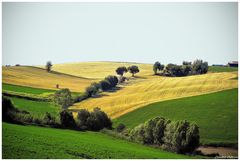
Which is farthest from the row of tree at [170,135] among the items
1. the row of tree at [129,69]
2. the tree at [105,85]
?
the row of tree at [129,69]

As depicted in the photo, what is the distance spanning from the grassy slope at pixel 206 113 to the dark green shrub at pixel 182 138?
3391mm

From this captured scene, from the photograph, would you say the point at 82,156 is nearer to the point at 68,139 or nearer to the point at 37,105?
the point at 68,139

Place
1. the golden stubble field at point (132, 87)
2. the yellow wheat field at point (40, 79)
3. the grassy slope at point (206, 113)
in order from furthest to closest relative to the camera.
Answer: the yellow wheat field at point (40, 79), the golden stubble field at point (132, 87), the grassy slope at point (206, 113)

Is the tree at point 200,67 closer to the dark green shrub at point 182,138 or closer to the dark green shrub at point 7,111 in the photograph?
the dark green shrub at point 182,138

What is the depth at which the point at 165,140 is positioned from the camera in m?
34.1

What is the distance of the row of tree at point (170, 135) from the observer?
108 feet

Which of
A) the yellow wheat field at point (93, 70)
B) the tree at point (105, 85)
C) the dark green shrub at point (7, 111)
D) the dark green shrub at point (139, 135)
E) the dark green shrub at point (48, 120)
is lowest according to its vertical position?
the dark green shrub at point (139, 135)

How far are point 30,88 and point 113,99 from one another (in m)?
18.9

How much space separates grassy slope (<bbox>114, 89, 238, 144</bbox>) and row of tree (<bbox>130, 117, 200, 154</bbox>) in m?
3.57

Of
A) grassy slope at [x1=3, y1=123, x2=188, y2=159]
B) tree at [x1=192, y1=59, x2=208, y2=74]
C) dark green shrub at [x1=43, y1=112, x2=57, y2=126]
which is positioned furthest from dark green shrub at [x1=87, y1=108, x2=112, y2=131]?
tree at [x1=192, y1=59, x2=208, y2=74]

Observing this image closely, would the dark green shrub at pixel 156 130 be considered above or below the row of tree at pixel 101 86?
below

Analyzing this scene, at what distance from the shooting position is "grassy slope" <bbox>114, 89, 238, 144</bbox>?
37.4 m

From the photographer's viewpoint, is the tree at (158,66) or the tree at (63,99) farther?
the tree at (158,66)

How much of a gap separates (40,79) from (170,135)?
184 ft
